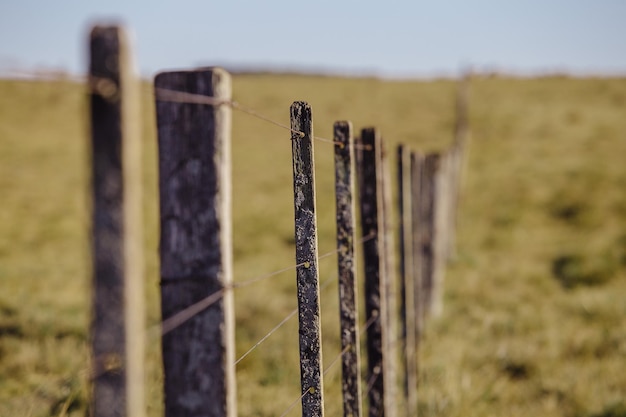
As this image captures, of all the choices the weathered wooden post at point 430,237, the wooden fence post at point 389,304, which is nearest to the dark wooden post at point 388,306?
the wooden fence post at point 389,304

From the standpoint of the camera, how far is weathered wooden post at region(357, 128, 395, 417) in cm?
331

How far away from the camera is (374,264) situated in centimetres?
334

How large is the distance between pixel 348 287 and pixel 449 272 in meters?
7.43

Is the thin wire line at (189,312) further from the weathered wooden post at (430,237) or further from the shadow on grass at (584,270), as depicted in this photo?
the shadow on grass at (584,270)

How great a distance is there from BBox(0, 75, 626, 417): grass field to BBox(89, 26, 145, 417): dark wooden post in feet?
0.30

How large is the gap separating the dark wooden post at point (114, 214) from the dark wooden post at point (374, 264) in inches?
90.7

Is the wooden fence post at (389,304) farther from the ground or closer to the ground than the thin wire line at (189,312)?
closer to the ground

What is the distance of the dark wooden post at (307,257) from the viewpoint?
2.09 m

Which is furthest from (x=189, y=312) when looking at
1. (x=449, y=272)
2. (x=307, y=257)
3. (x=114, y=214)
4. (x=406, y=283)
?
(x=449, y=272)

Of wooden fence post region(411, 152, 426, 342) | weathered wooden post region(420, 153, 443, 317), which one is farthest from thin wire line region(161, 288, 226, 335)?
weathered wooden post region(420, 153, 443, 317)

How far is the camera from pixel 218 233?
1341mm

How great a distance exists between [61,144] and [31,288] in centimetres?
1954

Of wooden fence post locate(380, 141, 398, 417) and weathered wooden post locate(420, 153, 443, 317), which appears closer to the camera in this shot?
wooden fence post locate(380, 141, 398, 417)

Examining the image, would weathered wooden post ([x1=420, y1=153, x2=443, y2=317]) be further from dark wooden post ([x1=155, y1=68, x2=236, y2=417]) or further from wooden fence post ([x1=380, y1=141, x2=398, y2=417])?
dark wooden post ([x1=155, y1=68, x2=236, y2=417])
